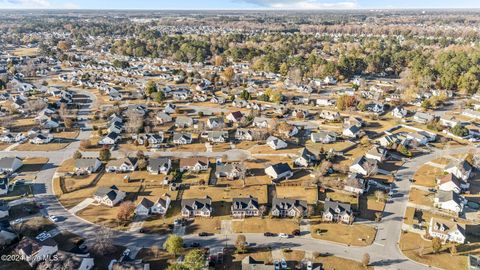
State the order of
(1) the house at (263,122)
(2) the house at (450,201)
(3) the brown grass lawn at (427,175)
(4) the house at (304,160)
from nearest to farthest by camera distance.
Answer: (2) the house at (450,201) < (3) the brown grass lawn at (427,175) < (4) the house at (304,160) < (1) the house at (263,122)

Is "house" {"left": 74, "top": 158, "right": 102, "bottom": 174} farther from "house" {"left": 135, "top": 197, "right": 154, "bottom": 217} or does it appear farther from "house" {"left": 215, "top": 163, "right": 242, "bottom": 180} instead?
"house" {"left": 215, "top": 163, "right": 242, "bottom": 180}

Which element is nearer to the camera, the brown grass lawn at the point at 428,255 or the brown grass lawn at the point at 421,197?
the brown grass lawn at the point at 428,255

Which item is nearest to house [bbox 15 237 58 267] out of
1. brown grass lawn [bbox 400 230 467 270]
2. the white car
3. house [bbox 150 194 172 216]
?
the white car

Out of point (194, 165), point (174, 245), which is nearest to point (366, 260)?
point (174, 245)

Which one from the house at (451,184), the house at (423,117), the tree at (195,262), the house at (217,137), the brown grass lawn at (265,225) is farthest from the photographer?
the house at (423,117)

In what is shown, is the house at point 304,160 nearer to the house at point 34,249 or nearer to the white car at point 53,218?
the white car at point 53,218

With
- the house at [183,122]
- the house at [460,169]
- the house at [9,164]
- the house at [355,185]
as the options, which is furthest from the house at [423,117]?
the house at [9,164]

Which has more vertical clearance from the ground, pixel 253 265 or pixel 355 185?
pixel 355 185

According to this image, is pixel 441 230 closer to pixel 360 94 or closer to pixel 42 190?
pixel 42 190

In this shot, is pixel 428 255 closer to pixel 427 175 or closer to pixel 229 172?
pixel 427 175
